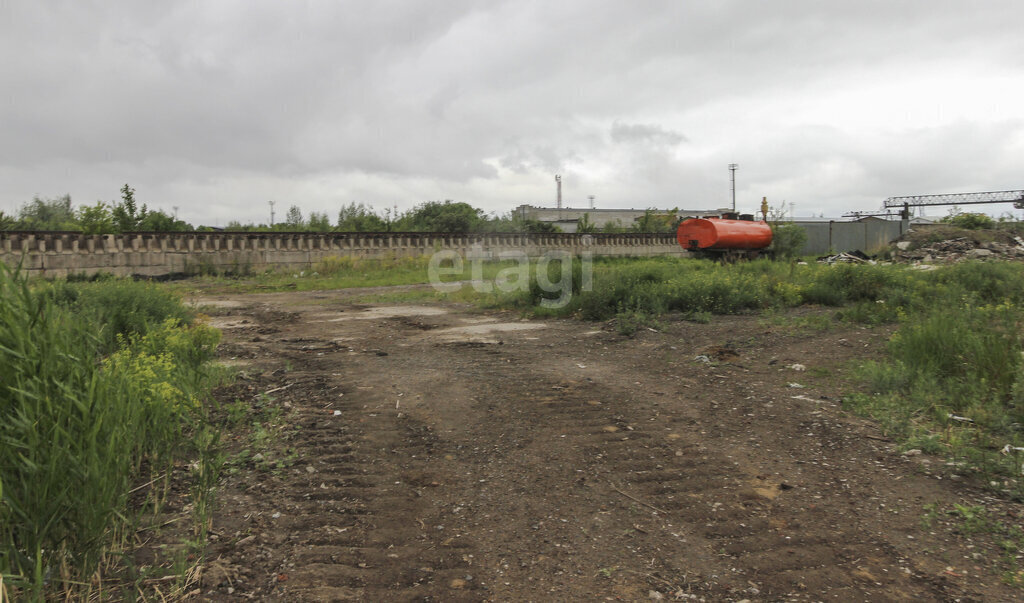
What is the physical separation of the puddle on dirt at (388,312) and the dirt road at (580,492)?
4646 mm

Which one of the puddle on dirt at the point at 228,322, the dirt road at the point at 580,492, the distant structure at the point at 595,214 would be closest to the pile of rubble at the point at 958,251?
the dirt road at the point at 580,492

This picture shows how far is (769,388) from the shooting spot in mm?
5902

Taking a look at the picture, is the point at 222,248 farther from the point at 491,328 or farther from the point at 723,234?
the point at 723,234

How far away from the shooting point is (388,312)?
12.3 meters

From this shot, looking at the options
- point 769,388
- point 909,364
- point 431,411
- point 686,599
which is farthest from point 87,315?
point 909,364

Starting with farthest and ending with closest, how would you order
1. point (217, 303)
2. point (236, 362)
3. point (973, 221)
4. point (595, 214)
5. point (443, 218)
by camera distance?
1. point (595, 214)
2. point (443, 218)
3. point (973, 221)
4. point (217, 303)
5. point (236, 362)

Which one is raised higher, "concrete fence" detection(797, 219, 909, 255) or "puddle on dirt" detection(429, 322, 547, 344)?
"concrete fence" detection(797, 219, 909, 255)

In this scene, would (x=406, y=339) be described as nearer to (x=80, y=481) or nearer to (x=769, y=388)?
(x=769, y=388)

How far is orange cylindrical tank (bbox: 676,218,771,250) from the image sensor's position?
21.7 meters

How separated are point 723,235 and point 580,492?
64.3ft

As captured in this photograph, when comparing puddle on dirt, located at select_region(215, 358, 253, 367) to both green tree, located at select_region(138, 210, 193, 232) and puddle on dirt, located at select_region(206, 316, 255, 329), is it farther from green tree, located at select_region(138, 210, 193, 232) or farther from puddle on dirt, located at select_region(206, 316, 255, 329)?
green tree, located at select_region(138, 210, 193, 232)

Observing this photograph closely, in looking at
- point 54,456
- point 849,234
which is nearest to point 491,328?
point 54,456

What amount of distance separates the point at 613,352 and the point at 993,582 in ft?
17.5

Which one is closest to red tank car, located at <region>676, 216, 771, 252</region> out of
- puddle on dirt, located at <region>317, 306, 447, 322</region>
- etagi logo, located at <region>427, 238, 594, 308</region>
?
etagi logo, located at <region>427, 238, 594, 308</region>
